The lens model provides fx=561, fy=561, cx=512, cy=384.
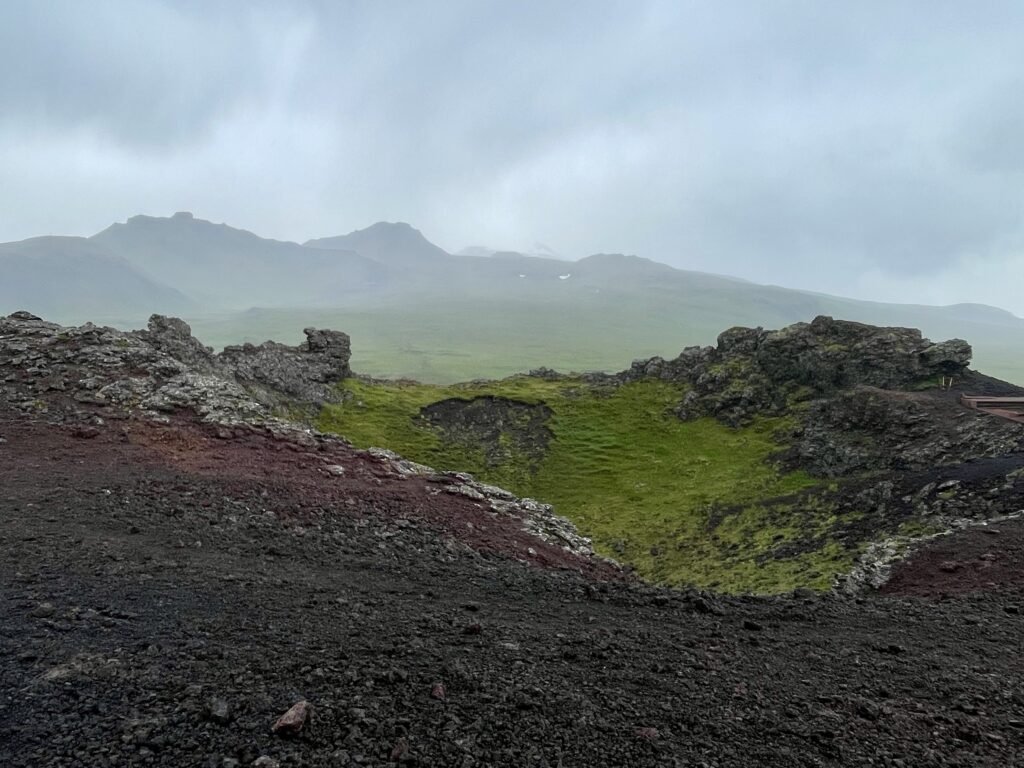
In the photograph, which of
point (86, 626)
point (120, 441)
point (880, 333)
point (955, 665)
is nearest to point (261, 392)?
point (120, 441)

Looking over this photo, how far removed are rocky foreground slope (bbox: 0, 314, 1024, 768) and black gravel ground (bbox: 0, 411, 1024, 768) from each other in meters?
0.05

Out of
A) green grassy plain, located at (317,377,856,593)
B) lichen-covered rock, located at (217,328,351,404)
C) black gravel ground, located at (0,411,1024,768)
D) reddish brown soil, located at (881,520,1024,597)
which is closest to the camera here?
black gravel ground, located at (0,411,1024,768)

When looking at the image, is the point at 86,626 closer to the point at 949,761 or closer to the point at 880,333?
the point at 949,761

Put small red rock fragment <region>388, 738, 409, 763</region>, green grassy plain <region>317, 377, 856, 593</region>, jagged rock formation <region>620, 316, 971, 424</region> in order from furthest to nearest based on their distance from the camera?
jagged rock formation <region>620, 316, 971, 424</region>
green grassy plain <region>317, 377, 856, 593</region>
small red rock fragment <region>388, 738, 409, 763</region>

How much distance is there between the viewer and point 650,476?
38781 mm

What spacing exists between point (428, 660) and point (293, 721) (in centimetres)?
279

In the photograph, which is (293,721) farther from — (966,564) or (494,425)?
(494,425)

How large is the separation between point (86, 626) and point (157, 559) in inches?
157

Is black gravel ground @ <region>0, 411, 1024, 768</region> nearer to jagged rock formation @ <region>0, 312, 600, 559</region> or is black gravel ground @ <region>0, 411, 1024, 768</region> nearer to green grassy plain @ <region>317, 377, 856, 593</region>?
jagged rock formation @ <region>0, 312, 600, 559</region>

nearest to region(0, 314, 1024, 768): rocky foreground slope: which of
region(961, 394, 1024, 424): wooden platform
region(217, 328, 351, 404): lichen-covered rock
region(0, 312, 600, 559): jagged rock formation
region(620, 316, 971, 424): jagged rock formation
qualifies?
region(0, 312, 600, 559): jagged rock formation

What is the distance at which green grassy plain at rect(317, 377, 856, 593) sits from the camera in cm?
2525

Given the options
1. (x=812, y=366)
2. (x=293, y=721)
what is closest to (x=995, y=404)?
(x=812, y=366)

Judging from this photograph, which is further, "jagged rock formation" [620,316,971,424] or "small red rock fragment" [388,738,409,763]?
"jagged rock formation" [620,316,971,424]

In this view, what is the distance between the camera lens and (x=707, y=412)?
47500 millimetres
